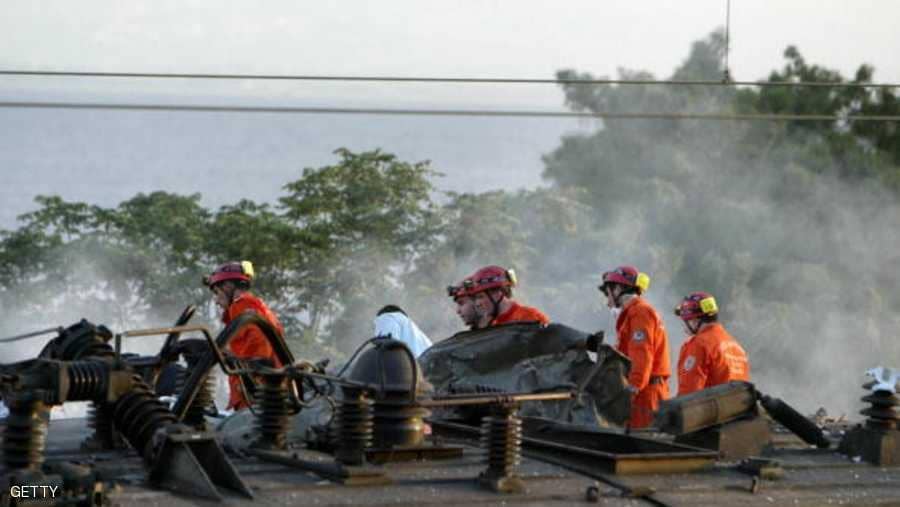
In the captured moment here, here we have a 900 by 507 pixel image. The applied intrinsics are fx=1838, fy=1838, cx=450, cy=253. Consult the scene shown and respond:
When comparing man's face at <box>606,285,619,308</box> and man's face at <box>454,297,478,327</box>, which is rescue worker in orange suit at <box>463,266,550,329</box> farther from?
man's face at <box>606,285,619,308</box>

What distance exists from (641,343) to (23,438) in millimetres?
6851

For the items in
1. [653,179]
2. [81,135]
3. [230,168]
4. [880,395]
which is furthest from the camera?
[81,135]

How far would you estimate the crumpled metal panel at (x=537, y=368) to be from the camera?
838 centimetres

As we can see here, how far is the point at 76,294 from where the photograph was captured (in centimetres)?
2491

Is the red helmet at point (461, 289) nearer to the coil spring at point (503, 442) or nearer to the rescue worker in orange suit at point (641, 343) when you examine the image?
the rescue worker in orange suit at point (641, 343)

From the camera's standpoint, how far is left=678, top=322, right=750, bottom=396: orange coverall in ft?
39.6

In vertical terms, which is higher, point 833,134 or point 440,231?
point 833,134

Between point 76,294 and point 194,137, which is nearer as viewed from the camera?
point 76,294

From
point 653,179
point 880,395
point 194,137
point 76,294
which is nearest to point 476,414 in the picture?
point 880,395

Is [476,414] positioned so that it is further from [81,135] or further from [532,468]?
[81,135]

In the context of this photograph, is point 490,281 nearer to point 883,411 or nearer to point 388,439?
point 883,411

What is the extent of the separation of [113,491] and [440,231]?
66.3 ft

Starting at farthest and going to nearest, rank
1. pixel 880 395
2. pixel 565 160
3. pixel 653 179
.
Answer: pixel 565 160
pixel 653 179
pixel 880 395

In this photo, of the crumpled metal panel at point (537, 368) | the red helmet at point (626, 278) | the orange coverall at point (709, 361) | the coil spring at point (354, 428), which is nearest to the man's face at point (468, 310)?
the red helmet at point (626, 278)
